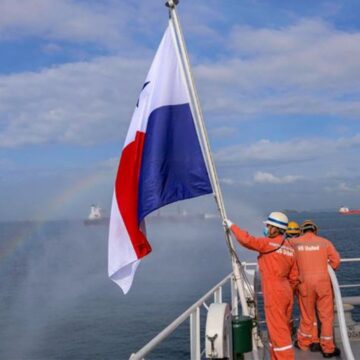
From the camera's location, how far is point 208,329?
5051 mm

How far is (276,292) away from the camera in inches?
212

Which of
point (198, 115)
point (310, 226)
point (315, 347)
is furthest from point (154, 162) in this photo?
point (315, 347)

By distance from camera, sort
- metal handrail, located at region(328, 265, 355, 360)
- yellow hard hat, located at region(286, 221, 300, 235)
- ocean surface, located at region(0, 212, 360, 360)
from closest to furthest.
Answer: metal handrail, located at region(328, 265, 355, 360)
yellow hard hat, located at region(286, 221, 300, 235)
ocean surface, located at region(0, 212, 360, 360)

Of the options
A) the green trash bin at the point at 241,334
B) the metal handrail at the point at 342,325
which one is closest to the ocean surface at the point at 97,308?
the green trash bin at the point at 241,334

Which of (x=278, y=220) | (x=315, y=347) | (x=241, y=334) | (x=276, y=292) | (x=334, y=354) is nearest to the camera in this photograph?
(x=276, y=292)

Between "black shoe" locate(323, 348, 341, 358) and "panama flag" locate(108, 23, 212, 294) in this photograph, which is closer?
"panama flag" locate(108, 23, 212, 294)

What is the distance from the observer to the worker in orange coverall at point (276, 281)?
5363 millimetres

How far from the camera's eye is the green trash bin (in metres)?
5.65

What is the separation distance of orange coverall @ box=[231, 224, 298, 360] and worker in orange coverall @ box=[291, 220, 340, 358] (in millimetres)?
728

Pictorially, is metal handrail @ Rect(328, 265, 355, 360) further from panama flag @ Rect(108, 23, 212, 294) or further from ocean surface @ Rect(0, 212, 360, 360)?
ocean surface @ Rect(0, 212, 360, 360)

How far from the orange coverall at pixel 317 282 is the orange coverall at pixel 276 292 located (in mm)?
728

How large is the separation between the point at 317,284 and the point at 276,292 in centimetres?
98

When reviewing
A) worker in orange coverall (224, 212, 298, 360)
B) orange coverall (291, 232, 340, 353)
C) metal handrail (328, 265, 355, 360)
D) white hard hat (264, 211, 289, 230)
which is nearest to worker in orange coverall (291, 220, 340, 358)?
orange coverall (291, 232, 340, 353)

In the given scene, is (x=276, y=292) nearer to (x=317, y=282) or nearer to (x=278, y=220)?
(x=278, y=220)
